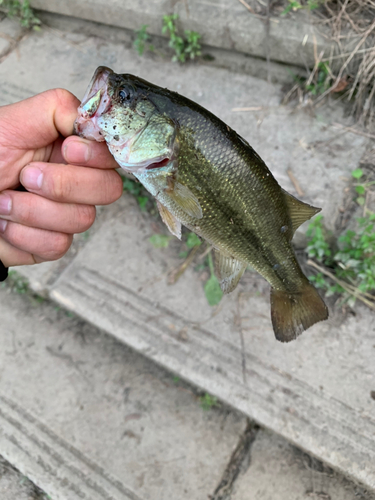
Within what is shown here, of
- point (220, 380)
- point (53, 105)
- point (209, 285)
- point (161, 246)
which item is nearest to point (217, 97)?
point (161, 246)

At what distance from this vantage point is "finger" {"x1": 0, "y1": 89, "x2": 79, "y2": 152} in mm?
1443

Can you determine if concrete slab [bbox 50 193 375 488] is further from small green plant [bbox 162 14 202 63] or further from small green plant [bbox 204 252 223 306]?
small green plant [bbox 162 14 202 63]

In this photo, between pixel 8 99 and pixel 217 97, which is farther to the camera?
pixel 8 99

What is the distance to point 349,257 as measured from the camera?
216 centimetres

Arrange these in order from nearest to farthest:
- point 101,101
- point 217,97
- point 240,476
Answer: point 101,101 < point 240,476 < point 217,97

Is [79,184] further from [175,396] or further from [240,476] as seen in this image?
[240,476]

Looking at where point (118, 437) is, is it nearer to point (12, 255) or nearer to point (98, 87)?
point (12, 255)

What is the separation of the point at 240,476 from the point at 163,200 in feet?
5.23

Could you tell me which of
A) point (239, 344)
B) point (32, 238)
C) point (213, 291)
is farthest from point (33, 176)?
point (239, 344)

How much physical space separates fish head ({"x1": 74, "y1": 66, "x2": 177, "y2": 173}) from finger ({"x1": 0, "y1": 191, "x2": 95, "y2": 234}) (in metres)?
0.35

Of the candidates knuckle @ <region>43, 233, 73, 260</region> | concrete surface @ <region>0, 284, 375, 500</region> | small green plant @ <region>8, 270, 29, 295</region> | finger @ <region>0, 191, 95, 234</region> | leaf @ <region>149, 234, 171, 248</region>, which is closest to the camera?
finger @ <region>0, 191, 95, 234</region>

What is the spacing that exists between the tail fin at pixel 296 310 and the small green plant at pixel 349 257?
1.84 feet

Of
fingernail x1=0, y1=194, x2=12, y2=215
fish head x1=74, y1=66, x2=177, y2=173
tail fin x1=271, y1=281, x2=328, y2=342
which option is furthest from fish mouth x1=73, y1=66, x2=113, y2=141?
A: tail fin x1=271, y1=281, x2=328, y2=342

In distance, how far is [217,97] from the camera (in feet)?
9.27
